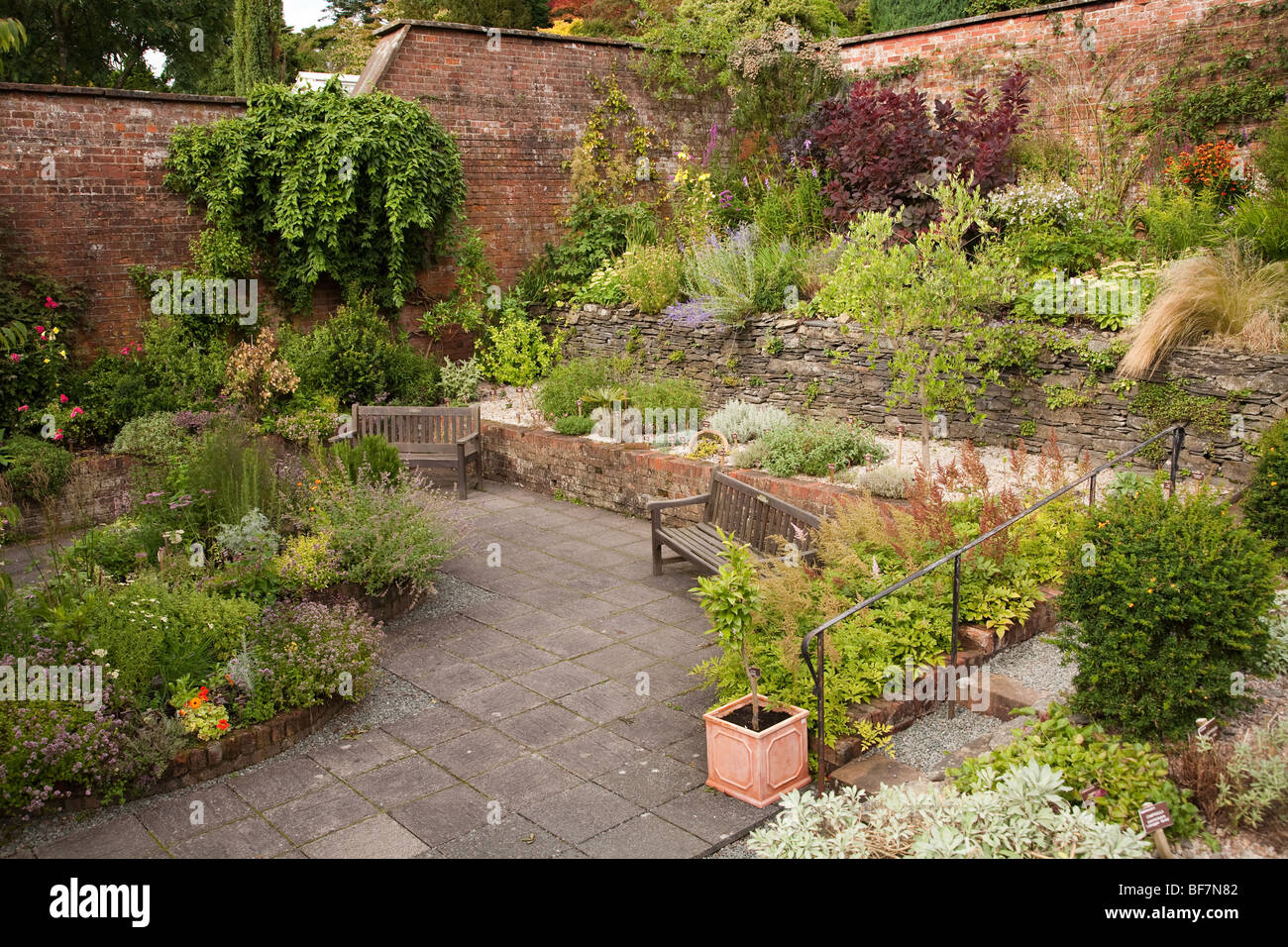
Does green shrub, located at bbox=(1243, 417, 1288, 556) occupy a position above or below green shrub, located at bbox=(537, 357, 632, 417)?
below

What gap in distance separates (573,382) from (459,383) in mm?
2201

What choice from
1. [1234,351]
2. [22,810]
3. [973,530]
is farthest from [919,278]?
[22,810]

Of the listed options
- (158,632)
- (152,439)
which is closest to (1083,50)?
(152,439)

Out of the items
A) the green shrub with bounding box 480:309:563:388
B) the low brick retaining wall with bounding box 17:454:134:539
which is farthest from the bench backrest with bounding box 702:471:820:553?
the low brick retaining wall with bounding box 17:454:134:539

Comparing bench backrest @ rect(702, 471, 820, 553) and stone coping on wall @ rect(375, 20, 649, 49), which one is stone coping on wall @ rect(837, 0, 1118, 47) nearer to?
stone coping on wall @ rect(375, 20, 649, 49)

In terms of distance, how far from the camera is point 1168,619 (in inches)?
164

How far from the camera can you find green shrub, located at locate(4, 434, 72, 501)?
8.70 m

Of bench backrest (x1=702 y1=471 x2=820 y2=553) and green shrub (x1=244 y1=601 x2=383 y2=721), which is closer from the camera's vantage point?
green shrub (x1=244 y1=601 x2=383 y2=721)

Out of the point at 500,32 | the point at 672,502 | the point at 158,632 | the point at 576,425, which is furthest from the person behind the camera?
the point at 500,32

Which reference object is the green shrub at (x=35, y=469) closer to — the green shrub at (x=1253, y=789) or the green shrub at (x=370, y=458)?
the green shrub at (x=370, y=458)

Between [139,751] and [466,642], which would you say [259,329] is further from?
[139,751]

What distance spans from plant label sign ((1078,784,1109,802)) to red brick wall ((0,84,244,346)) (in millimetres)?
10439

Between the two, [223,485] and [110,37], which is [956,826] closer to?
[223,485]
